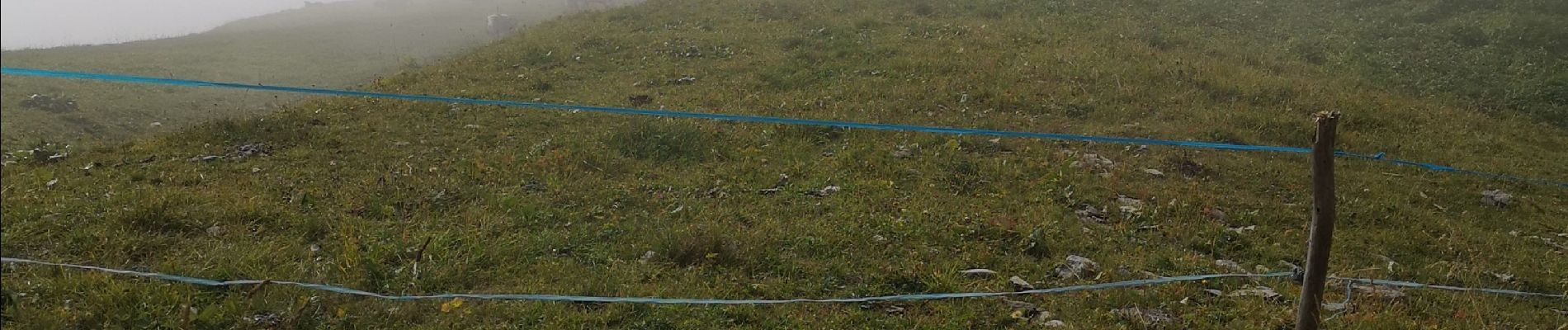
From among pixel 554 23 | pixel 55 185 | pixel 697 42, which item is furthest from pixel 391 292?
pixel 554 23

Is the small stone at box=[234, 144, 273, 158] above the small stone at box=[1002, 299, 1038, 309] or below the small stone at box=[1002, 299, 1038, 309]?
above

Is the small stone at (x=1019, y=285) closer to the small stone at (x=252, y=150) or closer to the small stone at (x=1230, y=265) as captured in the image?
the small stone at (x=1230, y=265)

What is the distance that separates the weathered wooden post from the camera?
4691 millimetres

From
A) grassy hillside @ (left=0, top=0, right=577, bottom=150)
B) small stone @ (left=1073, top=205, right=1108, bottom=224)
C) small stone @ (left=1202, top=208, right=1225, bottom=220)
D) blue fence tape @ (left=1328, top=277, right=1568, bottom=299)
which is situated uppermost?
grassy hillside @ (left=0, top=0, right=577, bottom=150)

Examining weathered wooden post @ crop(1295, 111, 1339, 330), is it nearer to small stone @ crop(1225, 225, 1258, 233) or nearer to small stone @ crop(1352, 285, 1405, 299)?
small stone @ crop(1352, 285, 1405, 299)

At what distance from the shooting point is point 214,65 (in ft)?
78.3

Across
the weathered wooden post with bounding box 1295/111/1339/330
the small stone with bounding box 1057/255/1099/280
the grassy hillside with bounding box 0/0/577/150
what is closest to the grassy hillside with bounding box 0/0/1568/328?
the small stone with bounding box 1057/255/1099/280

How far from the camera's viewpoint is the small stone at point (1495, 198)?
9.68 metres

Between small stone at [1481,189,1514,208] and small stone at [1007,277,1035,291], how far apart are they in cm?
674

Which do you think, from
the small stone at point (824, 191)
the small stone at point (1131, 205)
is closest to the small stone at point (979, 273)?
the small stone at point (824, 191)

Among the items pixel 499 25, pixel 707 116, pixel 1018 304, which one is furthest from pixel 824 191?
pixel 499 25

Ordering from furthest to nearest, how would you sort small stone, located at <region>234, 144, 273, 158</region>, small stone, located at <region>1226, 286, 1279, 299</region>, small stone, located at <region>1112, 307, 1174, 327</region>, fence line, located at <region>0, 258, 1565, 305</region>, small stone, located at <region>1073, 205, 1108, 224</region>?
small stone, located at <region>234, 144, 273, 158</region>
small stone, located at <region>1073, 205, 1108, 224</region>
small stone, located at <region>1226, 286, 1279, 299</region>
small stone, located at <region>1112, 307, 1174, 327</region>
fence line, located at <region>0, 258, 1565, 305</region>

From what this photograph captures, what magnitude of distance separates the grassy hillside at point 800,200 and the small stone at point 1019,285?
118 mm

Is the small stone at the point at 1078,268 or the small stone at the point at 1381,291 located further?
the small stone at the point at 1078,268
